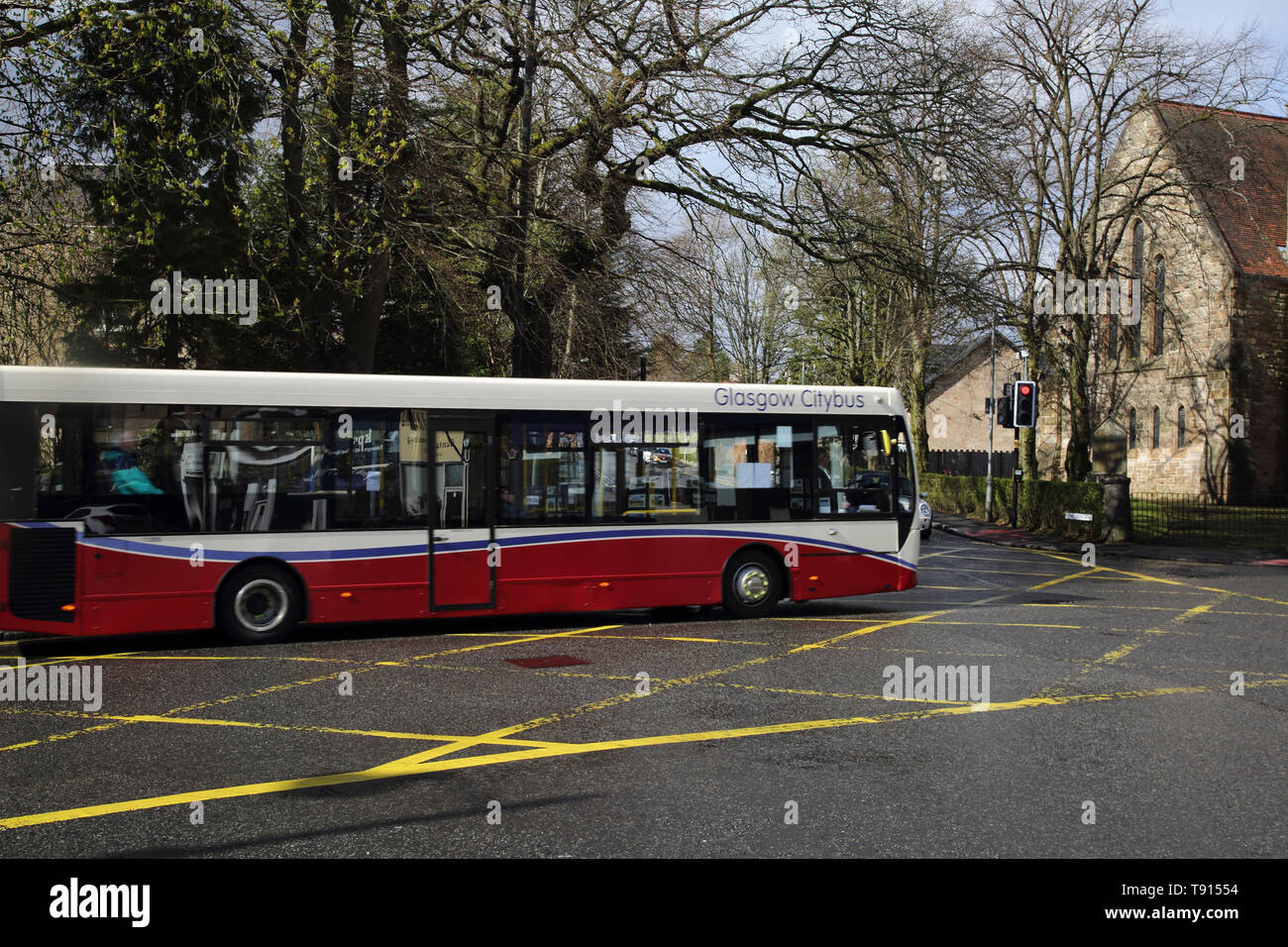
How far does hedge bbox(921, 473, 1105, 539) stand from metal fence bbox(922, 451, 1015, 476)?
9014mm

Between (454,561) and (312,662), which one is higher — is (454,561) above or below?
above

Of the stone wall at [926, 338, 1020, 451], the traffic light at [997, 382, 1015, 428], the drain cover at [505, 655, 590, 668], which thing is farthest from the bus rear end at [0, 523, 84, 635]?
the stone wall at [926, 338, 1020, 451]

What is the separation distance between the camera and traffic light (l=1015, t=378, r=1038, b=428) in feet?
95.9

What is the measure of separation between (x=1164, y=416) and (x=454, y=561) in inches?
1368

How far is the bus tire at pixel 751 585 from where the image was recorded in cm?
1316

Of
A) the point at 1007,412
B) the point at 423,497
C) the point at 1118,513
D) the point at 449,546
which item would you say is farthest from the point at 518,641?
the point at 1007,412

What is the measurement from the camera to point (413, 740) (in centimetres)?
704

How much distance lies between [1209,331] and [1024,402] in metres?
12.2

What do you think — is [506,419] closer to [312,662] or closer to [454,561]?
[454,561]

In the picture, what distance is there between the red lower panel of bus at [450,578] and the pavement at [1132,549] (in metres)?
11.8

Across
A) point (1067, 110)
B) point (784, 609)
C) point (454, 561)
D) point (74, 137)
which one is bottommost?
point (784, 609)

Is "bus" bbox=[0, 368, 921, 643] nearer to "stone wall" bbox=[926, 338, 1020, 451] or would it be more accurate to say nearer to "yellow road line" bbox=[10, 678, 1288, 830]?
"yellow road line" bbox=[10, 678, 1288, 830]
